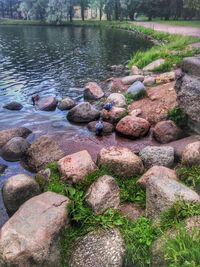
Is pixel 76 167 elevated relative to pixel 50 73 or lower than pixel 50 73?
elevated

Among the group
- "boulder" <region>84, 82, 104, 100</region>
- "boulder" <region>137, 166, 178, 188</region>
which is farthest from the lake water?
"boulder" <region>137, 166, 178, 188</region>

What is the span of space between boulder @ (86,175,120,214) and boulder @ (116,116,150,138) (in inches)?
221

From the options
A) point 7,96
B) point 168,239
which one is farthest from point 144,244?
point 7,96

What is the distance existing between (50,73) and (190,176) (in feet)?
76.0

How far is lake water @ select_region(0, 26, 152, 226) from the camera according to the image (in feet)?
57.3

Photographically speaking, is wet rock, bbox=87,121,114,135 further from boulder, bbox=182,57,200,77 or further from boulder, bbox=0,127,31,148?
boulder, bbox=182,57,200,77

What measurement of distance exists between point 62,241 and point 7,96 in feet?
55.4

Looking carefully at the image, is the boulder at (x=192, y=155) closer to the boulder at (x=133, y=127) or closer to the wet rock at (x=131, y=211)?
the wet rock at (x=131, y=211)

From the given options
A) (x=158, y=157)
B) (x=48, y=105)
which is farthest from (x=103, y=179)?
(x=48, y=105)

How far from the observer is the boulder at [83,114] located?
57.8 ft

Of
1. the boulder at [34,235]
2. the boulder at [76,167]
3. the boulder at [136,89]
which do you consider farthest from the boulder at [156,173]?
the boulder at [136,89]

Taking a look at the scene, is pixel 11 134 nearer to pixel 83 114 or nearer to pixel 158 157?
pixel 83 114

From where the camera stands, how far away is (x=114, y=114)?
17.2 metres

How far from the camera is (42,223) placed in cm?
798
